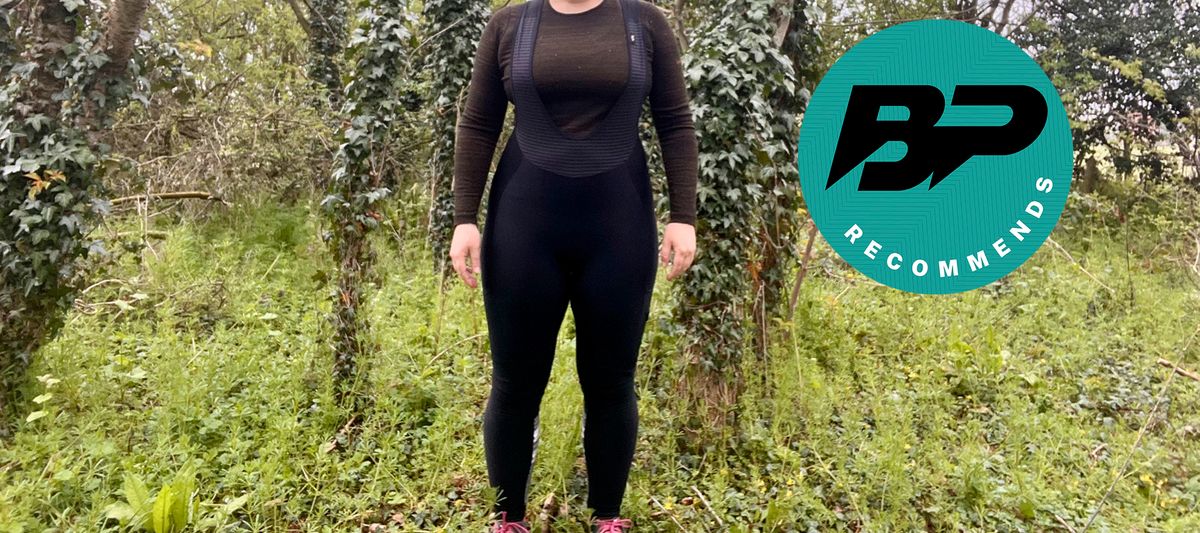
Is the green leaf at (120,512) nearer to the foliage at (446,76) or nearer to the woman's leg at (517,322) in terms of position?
the woman's leg at (517,322)

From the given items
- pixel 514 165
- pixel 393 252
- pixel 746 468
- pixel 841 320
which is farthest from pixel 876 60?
pixel 393 252

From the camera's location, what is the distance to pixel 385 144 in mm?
3066

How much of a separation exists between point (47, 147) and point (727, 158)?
7.90 feet

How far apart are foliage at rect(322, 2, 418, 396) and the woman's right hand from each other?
1136 millimetres

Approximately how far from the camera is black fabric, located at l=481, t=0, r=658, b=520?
198 cm

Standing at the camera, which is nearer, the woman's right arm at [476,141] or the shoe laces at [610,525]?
the woman's right arm at [476,141]

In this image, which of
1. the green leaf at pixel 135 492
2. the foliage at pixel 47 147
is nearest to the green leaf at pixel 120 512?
the green leaf at pixel 135 492

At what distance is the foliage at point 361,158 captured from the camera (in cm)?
297

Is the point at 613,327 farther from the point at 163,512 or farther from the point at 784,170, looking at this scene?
the point at 784,170

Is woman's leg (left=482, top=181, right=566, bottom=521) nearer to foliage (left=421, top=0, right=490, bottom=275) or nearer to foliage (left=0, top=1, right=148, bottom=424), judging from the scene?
foliage (left=0, top=1, right=148, bottom=424)

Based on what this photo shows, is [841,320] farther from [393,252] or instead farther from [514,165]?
[393,252]

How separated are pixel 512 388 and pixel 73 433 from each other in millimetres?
1812

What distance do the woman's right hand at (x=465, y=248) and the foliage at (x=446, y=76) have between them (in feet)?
11.4

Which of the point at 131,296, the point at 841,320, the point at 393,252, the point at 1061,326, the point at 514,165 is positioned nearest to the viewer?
the point at 514,165
